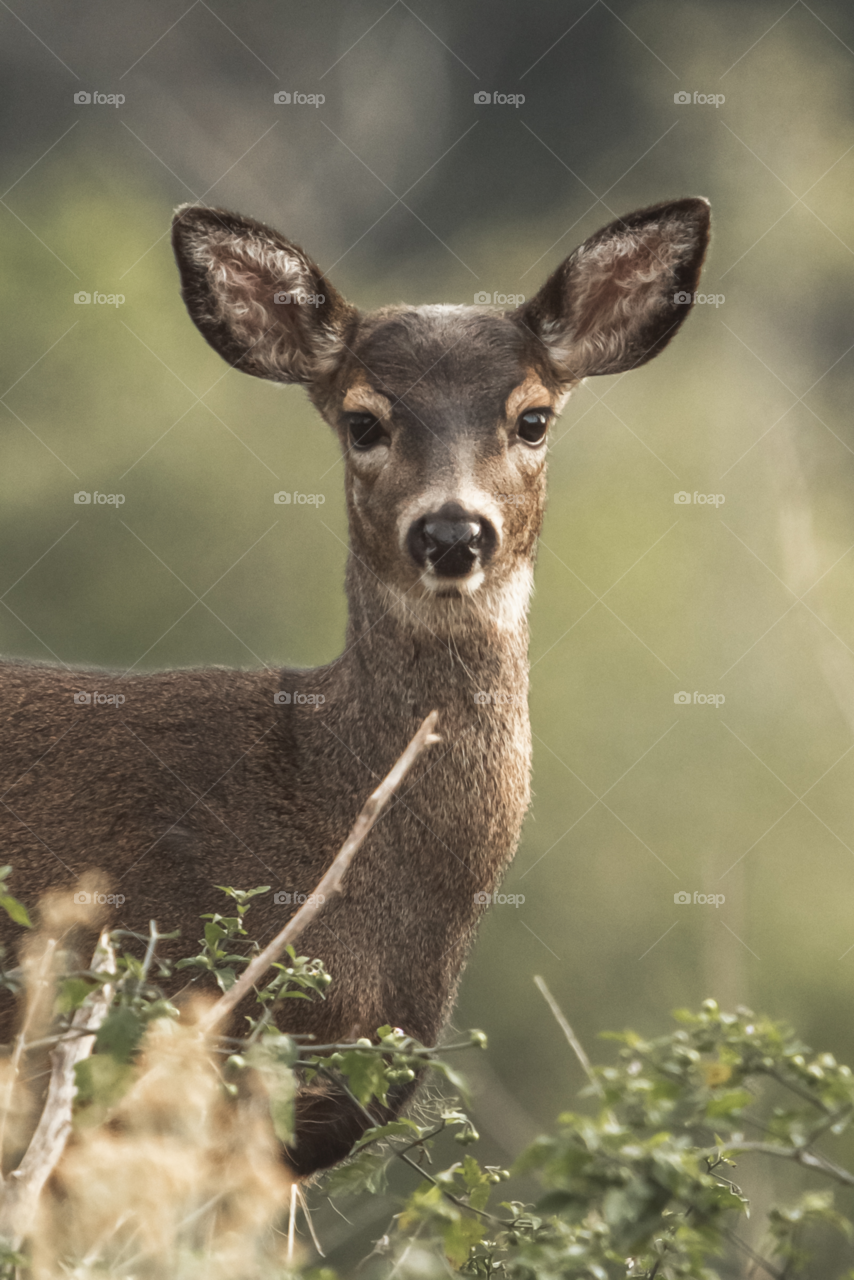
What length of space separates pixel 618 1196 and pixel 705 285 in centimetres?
1308

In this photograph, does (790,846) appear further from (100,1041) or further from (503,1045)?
(100,1041)

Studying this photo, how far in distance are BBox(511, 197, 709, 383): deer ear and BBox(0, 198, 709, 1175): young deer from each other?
2 centimetres

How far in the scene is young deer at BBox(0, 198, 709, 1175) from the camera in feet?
17.8

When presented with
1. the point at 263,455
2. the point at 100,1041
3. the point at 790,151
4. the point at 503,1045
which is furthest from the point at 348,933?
the point at 790,151

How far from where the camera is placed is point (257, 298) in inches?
A: 253

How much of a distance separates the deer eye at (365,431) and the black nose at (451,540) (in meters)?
0.64

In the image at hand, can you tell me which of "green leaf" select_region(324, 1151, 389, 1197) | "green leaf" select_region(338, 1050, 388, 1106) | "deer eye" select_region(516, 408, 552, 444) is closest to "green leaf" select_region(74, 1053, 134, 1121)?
"green leaf" select_region(338, 1050, 388, 1106)

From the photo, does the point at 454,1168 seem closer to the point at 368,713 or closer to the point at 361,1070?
the point at 361,1070

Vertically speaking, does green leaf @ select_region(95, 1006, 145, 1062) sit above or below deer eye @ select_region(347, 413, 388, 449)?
below

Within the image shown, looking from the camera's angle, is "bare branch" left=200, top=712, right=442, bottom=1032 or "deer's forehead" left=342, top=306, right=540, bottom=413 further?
"deer's forehead" left=342, top=306, right=540, bottom=413

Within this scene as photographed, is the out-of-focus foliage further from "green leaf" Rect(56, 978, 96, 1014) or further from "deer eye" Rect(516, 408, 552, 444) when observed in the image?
"deer eye" Rect(516, 408, 552, 444)

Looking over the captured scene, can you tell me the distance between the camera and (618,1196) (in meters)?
2.40

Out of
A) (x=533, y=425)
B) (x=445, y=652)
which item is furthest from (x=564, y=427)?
(x=445, y=652)

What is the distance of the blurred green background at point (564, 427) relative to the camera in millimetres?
12344
